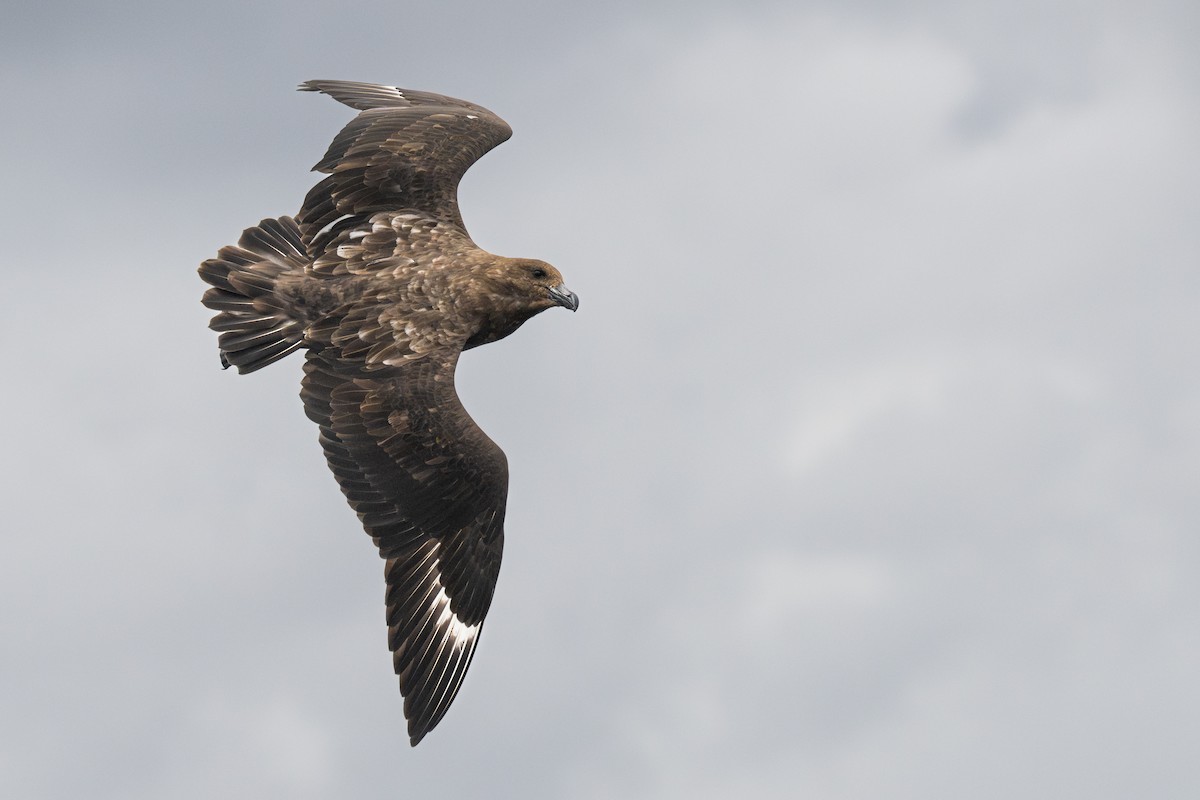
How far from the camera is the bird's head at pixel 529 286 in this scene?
1487 cm

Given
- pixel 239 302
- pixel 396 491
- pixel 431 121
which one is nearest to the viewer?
pixel 396 491

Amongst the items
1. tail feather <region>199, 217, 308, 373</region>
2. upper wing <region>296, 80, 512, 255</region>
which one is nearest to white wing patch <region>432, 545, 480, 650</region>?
tail feather <region>199, 217, 308, 373</region>

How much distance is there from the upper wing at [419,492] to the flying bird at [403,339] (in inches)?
0.4

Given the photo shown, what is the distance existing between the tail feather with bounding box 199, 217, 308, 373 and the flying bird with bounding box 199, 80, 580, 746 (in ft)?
0.04

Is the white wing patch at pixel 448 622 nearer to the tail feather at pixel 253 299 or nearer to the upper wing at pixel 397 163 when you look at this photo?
the tail feather at pixel 253 299

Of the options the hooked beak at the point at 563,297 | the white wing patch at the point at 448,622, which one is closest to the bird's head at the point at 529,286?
the hooked beak at the point at 563,297

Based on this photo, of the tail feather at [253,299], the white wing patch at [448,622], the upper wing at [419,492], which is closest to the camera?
the upper wing at [419,492]

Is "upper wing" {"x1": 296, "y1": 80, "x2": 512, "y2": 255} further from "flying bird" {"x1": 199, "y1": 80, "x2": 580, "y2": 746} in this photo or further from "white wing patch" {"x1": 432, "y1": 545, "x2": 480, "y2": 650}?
"white wing patch" {"x1": 432, "y1": 545, "x2": 480, "y2": 650}

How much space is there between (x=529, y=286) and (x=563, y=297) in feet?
0.98

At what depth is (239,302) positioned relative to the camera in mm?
14961

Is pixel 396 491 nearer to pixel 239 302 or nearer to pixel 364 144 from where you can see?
pixel 239 302

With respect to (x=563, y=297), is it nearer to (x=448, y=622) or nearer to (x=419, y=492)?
(x=419, y=492)

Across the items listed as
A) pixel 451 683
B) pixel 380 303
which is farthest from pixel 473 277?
pixel 451 683

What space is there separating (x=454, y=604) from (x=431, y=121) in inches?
163
